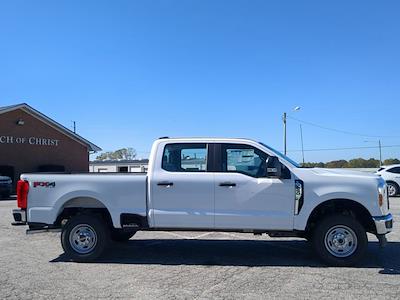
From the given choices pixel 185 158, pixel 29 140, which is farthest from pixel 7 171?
pixel 185 158

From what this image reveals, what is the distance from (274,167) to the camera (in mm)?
7238

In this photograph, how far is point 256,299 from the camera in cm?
554

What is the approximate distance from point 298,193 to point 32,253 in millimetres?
4992

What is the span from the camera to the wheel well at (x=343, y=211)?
729 cm

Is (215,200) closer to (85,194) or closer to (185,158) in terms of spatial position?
(185,158)

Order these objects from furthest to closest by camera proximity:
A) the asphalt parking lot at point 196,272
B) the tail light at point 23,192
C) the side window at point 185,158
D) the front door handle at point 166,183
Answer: the tail light at point 23,192
the side window at point 185,158
the front door handle at point 166,183
the asphalt parking lot at point 196,272

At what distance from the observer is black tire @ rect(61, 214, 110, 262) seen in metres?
7.71

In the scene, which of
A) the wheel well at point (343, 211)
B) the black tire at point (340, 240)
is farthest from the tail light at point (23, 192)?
the black tire at point (340, 240)

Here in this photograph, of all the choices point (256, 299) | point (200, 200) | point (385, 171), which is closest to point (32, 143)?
point (385, 171)

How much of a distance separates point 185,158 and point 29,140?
29076 millimetres

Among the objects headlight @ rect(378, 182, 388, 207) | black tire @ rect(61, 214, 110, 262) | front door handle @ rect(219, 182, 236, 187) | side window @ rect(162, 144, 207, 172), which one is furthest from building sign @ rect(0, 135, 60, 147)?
headlight @ rect(378, 182, 388, 207)

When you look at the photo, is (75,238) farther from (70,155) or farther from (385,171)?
(70,155)

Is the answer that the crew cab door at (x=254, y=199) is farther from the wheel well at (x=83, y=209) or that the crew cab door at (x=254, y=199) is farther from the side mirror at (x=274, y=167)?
the wheel well at (x=83, y=209)

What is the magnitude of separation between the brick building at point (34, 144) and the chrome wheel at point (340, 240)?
2909cm
